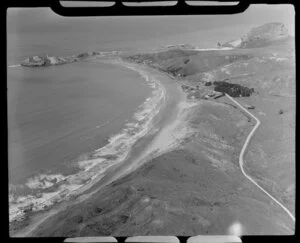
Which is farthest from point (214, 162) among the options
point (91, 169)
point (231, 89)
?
point (91, 169)

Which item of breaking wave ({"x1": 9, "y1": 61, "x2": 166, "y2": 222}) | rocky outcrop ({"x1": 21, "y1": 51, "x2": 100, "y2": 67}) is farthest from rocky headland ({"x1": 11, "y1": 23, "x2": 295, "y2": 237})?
rocky outcrop ({"x1": 21, "y1": 51, "x2": 100, "y2": 67})

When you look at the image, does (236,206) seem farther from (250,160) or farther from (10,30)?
(10,30)

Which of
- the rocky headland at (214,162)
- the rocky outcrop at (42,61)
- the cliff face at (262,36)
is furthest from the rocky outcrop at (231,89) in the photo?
the rocky outcrop at (42,61)

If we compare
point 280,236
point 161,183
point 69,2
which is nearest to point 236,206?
point 280,236

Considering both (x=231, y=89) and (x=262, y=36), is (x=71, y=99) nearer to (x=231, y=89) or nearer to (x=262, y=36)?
(x=231, y=89)

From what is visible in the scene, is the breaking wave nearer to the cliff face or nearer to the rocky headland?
the rocky headland
